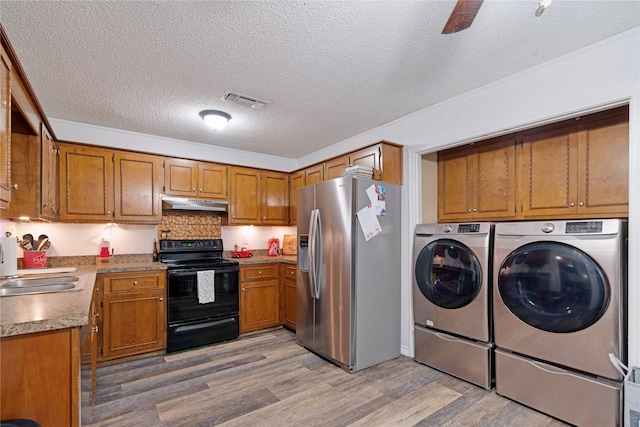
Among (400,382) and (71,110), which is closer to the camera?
(400,382)

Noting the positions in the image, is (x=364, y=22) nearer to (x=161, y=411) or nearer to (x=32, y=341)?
(x=32, y=341)

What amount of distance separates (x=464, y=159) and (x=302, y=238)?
1858mm

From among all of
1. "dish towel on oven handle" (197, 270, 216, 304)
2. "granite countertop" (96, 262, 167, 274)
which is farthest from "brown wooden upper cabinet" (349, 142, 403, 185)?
"granite countertop" (96, 262, 167, 274)

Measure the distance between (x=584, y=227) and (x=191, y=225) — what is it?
156 inches

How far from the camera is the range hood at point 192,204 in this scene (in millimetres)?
3715

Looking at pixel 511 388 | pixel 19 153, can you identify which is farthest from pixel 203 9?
pixel 511 388

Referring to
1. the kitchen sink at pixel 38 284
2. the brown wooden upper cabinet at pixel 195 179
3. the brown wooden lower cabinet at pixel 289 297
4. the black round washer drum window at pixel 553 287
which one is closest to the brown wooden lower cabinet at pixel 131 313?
the kitchen sink at pixel 38 284

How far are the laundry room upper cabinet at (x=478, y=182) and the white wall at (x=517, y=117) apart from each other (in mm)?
289

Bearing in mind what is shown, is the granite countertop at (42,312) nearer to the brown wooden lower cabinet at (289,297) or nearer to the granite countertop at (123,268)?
the granite countertop at (123,268)

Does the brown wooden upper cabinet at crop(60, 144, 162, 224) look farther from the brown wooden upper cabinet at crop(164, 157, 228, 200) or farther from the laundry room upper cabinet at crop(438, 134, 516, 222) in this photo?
the laundry room upper cabinet at crop(438, 134, 516, 222)

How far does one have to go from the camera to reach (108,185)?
339 centimetres

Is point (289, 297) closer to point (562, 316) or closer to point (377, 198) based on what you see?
point (377, 198)

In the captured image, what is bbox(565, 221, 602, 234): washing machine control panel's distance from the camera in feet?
6.43

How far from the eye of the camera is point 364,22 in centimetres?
178
